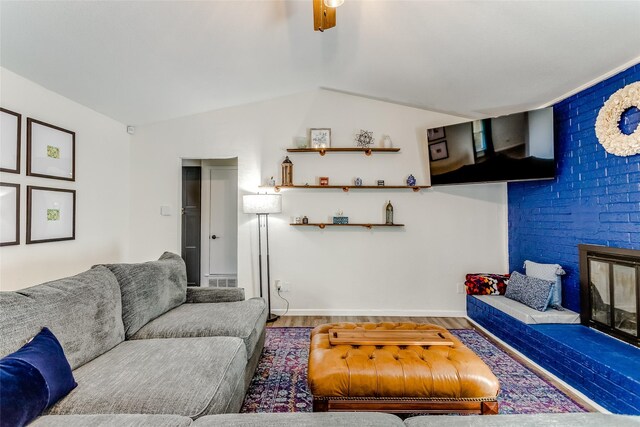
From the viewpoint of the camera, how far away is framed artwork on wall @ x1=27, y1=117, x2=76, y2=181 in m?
2.55

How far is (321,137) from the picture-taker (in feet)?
12.9

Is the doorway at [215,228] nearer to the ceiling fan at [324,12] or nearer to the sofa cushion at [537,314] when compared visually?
the ceiling fan at [324,12]

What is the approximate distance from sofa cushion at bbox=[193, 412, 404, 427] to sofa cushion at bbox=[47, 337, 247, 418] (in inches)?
10.1

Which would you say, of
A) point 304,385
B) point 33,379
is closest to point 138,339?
point 33,379

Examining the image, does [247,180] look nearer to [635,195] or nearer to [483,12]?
[483,12]

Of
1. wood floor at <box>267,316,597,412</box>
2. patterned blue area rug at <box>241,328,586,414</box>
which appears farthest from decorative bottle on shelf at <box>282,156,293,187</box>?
patterned blue area rug at <box>241,328,586,414</box>

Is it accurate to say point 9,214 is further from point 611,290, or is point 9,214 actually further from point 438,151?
point 611,290

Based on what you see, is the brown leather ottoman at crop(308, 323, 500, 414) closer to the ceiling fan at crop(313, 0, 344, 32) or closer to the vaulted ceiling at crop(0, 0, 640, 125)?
the ceiling fan at crop(313, 0, 344, 32)

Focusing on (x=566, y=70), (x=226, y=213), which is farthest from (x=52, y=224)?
(x=566, y=70)

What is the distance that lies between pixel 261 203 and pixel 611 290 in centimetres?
332

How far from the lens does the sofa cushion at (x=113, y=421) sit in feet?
3.73

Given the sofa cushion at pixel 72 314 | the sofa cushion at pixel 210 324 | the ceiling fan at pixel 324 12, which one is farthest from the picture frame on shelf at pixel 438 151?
the sofa cushion at pixel 72 314

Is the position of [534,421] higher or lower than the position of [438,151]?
lower

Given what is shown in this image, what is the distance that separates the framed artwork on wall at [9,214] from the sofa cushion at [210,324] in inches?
51.2
